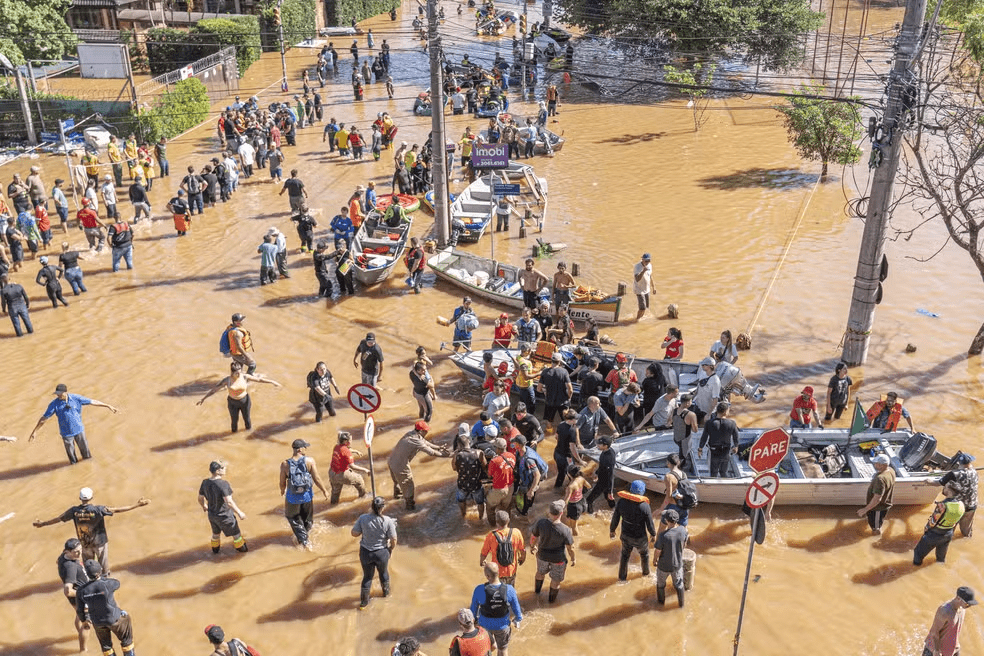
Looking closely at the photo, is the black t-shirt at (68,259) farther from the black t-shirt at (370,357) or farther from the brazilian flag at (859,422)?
the brazilian flag at (859,422)

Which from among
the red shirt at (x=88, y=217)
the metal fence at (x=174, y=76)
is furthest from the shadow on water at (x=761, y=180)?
the metal fence at (x=174, y=76)

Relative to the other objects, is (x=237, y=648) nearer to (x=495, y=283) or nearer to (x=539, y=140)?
(x=495, y=283)

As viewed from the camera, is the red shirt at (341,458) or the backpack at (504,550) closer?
the backpack at (504,550)

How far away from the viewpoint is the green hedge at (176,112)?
33.5 meters

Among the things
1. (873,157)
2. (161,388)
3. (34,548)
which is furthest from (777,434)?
(161,388)

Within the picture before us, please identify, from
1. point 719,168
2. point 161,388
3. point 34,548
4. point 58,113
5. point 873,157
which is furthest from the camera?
point 58,113

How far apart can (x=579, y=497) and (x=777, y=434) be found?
316cm

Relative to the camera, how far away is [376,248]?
22.7m

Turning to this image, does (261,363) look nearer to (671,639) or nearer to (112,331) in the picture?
(112,331)

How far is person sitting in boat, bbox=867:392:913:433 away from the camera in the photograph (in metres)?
13.7

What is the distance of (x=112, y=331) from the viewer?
62.7ft

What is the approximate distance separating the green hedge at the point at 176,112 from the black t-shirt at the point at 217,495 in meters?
25.4

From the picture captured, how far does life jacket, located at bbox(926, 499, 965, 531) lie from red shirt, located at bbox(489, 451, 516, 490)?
558 centimetres

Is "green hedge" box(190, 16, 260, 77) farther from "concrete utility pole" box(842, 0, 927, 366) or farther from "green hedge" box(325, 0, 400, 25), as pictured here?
"concrete utility pole" box(842, 0, 927, 366)
